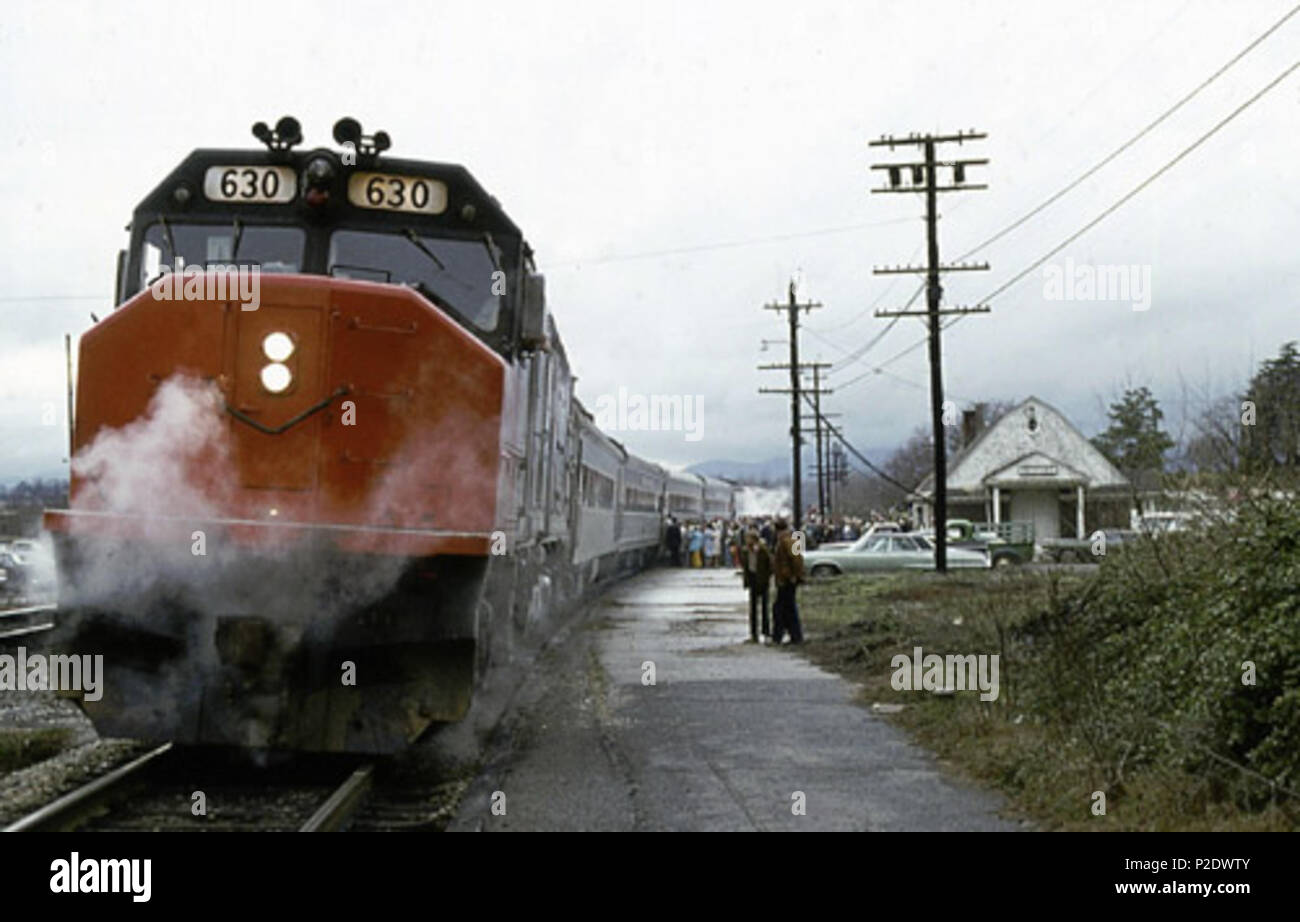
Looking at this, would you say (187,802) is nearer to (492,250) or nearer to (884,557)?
(492,250)

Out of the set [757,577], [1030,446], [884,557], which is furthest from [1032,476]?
[757,577]

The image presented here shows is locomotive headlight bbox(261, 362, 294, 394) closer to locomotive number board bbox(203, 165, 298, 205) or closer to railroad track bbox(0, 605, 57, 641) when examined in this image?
locomotive number board bbox(203, 165, 298, 205)

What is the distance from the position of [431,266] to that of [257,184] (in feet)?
4.00

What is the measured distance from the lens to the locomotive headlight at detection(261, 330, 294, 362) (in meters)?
7.51

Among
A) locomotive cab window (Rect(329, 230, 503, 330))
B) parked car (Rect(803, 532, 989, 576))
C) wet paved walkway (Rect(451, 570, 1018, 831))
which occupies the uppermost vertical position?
locomotive cab window (Rect(329, 230, 503, 330))

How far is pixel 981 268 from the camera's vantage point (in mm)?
29672

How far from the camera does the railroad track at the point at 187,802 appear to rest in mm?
6711

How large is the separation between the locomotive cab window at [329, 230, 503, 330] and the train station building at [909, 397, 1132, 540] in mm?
47958

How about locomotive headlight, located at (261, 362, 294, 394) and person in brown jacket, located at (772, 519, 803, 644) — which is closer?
locomotive headlight, located at (261, 362, 294, 394)

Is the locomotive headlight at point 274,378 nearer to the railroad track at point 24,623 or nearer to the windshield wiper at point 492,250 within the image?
the windshield wiper at point 492,250

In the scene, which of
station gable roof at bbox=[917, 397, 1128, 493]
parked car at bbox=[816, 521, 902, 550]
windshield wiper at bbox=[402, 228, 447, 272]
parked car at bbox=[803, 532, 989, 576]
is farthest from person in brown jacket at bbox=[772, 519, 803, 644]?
station gable roof at bbox=[917, 397, 1128, 493]

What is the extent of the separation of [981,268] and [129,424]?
24.9 meters
